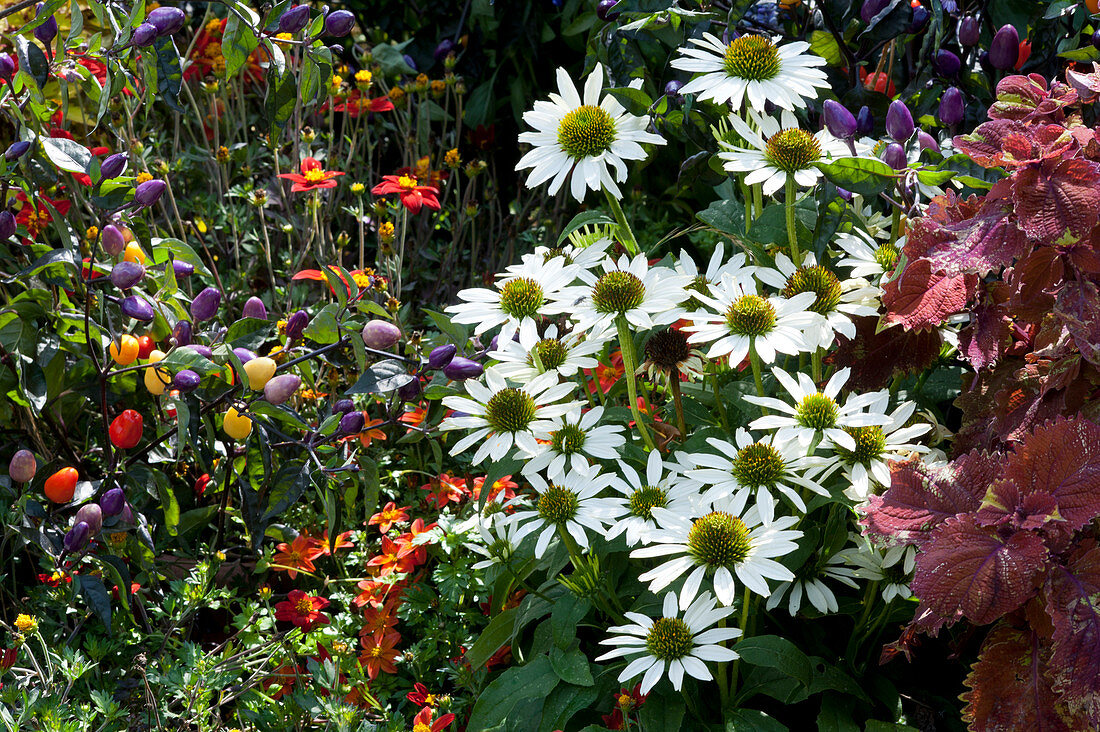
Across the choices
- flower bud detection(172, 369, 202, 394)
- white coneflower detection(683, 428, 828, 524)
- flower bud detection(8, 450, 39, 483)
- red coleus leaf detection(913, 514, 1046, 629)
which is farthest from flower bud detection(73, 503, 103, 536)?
red coleus leaf detection(913, 514, 1046, 629)

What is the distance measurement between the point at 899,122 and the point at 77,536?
1.29 m

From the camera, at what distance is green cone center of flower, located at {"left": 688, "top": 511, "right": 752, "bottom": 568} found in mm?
1138

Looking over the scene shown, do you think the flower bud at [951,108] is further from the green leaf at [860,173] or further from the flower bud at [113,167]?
the flower bud at [113,167]

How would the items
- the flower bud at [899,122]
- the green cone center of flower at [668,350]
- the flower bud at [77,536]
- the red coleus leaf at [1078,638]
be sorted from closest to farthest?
the red coleus leaf at [1078,638]
the flower bud at [899,122]
the flower bud at [77,536]
the green cone center of flower at [668,350]

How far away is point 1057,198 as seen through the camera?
3.36ft

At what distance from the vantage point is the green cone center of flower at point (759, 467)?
1.20 m

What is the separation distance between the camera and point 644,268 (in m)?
1.28

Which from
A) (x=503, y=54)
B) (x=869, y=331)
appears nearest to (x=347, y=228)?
(x=503, y=54)

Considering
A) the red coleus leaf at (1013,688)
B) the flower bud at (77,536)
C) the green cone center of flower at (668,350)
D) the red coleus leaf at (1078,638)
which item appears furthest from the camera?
the green cone center of flower at (668,350)

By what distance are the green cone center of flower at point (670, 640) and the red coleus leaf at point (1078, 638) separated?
406 mm

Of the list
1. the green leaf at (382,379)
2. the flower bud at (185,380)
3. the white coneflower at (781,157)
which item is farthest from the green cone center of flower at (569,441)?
the flower bud at (185,380)

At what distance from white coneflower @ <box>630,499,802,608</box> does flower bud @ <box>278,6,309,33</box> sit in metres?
0.90

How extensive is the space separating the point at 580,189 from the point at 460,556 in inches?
31.5

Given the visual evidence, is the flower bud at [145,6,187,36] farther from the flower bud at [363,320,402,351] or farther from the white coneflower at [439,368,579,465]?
the white coneflower at [439,368,579,465]
